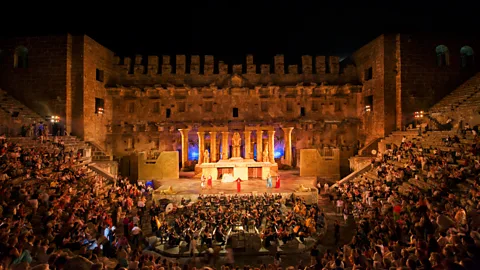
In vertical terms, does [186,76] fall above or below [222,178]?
above

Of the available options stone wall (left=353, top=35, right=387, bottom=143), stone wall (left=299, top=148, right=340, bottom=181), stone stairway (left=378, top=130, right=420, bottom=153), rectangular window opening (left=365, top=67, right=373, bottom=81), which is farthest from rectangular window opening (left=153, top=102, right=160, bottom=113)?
stone stairway (left=378, top=130, right=420, bottom=153)

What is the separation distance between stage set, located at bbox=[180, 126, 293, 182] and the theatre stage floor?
0.81 m

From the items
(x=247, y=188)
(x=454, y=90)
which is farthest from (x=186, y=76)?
(x=454, y=90)

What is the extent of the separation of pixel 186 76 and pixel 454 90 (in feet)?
63.2

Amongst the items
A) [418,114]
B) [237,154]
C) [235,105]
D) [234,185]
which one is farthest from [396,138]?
[235,105]

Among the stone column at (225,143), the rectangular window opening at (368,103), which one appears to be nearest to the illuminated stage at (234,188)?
the stone column at (225,143)

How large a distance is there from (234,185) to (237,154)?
4158 mm

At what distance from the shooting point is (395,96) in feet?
71.7

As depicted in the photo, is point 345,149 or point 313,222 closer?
point 313,222

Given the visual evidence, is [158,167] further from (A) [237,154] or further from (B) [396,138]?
(B) [396,138]

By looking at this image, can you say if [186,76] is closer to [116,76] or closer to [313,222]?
[116,76]

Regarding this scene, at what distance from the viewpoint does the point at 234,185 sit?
61.7 feet

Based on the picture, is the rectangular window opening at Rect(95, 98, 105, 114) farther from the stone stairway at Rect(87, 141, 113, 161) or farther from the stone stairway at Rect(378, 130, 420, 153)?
the stone stairway at Rect(378, 130, 420, 153)

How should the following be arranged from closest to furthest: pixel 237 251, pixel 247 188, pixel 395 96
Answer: pixel 237 251
pixel 247 188
pixel 395 96
